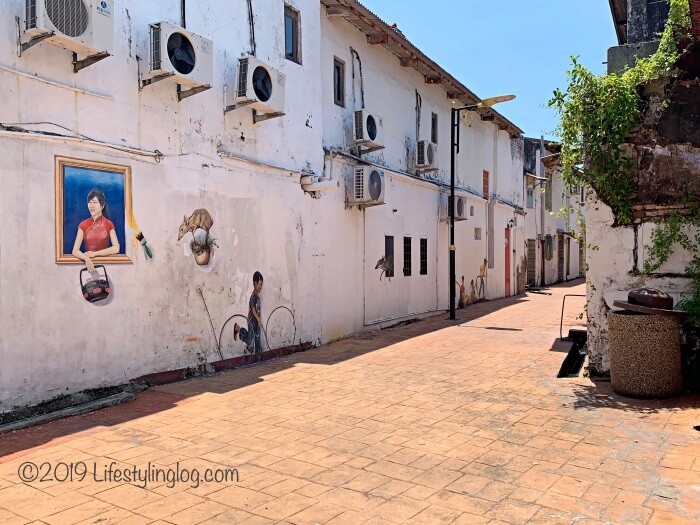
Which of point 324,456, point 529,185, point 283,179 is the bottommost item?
point 324,456

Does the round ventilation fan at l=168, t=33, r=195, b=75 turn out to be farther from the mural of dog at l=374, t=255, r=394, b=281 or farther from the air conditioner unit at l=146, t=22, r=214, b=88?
the mural of dog at l=374, t=255, r=394, b=281

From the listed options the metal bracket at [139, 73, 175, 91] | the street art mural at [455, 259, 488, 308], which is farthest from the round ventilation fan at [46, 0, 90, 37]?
the street art mural at [455, 259, 488, 308]

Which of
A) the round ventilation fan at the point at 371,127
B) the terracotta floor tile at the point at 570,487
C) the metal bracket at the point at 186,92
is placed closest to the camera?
the terracotta floor tile at the point at 570,487

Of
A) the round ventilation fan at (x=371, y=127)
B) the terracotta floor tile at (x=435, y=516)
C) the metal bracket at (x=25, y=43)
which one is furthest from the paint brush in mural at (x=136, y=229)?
the round ventilation fan at (x=371, y=127)

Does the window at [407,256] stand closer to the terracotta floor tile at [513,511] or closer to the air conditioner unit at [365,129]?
the air conditioner unit at [365,129]

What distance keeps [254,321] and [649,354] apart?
550cm

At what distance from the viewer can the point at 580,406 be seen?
20.0 ft

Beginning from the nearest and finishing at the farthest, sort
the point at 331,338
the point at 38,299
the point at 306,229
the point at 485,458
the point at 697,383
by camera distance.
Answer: the point at 485,458, the point at 38,299, the point at 697,383, the point at 306,229, the point at 331,338

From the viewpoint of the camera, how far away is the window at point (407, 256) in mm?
14125

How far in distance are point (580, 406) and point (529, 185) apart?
832 inches

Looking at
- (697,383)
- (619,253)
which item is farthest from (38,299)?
(697,383)

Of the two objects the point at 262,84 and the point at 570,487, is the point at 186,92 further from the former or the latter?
the point at 570,487

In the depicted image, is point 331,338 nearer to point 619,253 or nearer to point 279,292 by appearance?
point 279,292

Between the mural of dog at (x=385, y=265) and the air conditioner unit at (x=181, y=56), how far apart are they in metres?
6.18
